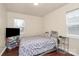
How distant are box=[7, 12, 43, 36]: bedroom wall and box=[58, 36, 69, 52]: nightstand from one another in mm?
1741

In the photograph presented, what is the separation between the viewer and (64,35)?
3.19 metres

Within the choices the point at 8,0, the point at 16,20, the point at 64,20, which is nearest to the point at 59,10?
the point at 64,20

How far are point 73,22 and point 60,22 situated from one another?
24.8 inches

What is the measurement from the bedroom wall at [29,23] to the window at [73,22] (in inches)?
84.2

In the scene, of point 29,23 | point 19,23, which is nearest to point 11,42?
point 19,23

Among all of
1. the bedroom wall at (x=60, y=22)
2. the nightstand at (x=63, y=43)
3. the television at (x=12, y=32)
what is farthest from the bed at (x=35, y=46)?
the television at (x=12, y=32)

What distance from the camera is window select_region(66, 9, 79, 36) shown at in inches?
107

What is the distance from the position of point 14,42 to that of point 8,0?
10.8 ft

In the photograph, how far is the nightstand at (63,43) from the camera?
3084 mm

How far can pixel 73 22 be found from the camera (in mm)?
2861

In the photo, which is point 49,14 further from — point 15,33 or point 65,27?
point 15,33

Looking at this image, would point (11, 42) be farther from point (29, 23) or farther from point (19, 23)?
point (29, 23)

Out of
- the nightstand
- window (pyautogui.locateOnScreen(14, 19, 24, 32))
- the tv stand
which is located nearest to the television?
the tv stand

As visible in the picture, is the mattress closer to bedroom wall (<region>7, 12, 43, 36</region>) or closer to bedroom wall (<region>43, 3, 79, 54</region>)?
bedroom wall (<region>43, 3, 79, 54</region>)
